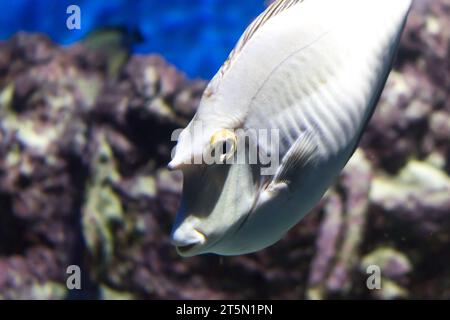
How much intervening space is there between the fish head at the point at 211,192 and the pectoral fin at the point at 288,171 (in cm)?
6

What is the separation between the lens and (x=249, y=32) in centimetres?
145

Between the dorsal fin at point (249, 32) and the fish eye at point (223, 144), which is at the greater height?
the dorsal fin at point (249, 32)

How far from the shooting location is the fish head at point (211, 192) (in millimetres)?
1314

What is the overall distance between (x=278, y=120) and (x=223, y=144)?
0.21 metres

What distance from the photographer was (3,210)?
3.73m

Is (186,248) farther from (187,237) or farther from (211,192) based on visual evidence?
(211,192)

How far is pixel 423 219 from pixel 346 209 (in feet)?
1.47

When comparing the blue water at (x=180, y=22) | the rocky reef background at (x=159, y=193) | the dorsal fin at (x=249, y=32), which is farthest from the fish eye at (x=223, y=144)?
the blue water at (x=180, y=22)

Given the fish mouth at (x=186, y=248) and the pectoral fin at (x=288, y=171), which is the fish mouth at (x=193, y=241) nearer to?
the fish mouth at (x=186, y=248)

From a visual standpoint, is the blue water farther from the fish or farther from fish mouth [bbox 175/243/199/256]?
fish mouth [bbox 175/243/199/256]

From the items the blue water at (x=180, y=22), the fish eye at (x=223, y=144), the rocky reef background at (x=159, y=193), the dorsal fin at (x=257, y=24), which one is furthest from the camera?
the blue water at (x=180, y=22)

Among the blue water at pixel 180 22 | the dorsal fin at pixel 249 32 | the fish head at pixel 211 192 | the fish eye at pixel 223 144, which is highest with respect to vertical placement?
the blue water at pixel 180 22
